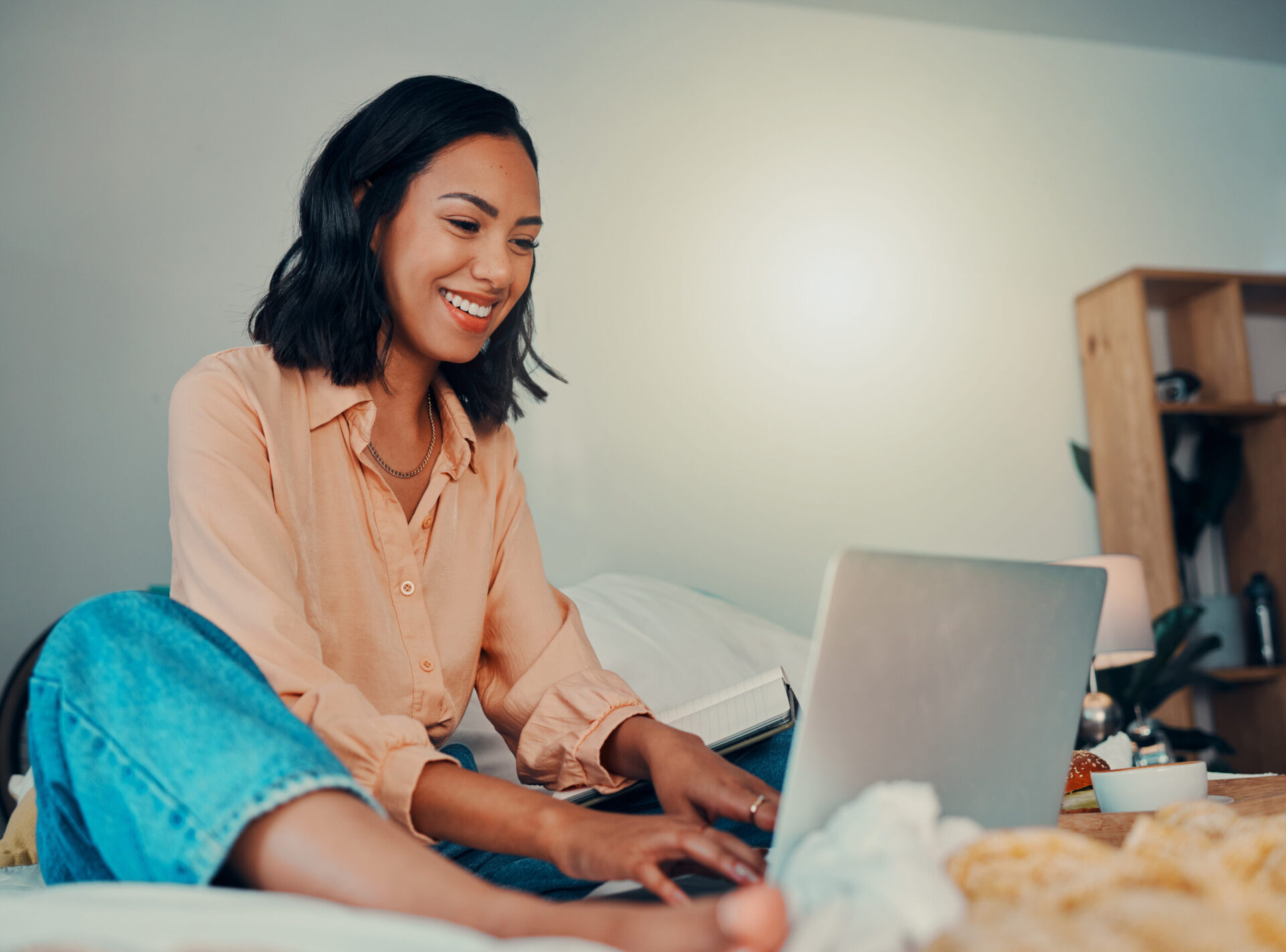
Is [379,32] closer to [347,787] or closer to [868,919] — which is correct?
[347,787]

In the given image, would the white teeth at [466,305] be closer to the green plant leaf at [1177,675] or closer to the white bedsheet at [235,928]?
the white bedsheet at [235,928]

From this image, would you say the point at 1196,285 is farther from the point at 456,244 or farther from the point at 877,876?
the point at 877,876

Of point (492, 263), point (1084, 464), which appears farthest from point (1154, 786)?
point (1084, 464)

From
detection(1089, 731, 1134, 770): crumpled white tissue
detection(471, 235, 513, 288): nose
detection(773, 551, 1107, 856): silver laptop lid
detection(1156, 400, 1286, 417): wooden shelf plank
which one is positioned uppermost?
detection(471, 235, 513, 288): nose

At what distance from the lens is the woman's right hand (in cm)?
56

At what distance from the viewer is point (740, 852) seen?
1.87ft

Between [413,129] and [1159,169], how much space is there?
2424 millimetres

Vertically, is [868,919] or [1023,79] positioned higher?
[1023,79]

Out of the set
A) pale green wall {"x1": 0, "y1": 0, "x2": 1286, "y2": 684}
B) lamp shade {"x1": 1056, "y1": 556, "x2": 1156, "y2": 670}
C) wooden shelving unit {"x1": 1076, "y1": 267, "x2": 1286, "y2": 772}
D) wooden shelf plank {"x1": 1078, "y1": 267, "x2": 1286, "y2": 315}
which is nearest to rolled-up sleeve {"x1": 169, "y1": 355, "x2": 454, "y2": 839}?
pale green wall {"x1": 0, "y1": 0, "x2": 1286, "y2": 684}

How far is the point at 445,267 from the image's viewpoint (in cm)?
112

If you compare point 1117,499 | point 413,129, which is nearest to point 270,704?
point 413,129

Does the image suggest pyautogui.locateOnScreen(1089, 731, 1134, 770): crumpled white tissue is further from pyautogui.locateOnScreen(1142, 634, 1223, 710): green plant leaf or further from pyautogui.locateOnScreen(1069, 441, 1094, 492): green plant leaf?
pyautogui.locateOnScreen(1069, 441, 1094, 492): green plant leaf

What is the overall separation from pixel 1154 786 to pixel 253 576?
0.76 m

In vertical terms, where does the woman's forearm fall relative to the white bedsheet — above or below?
below
